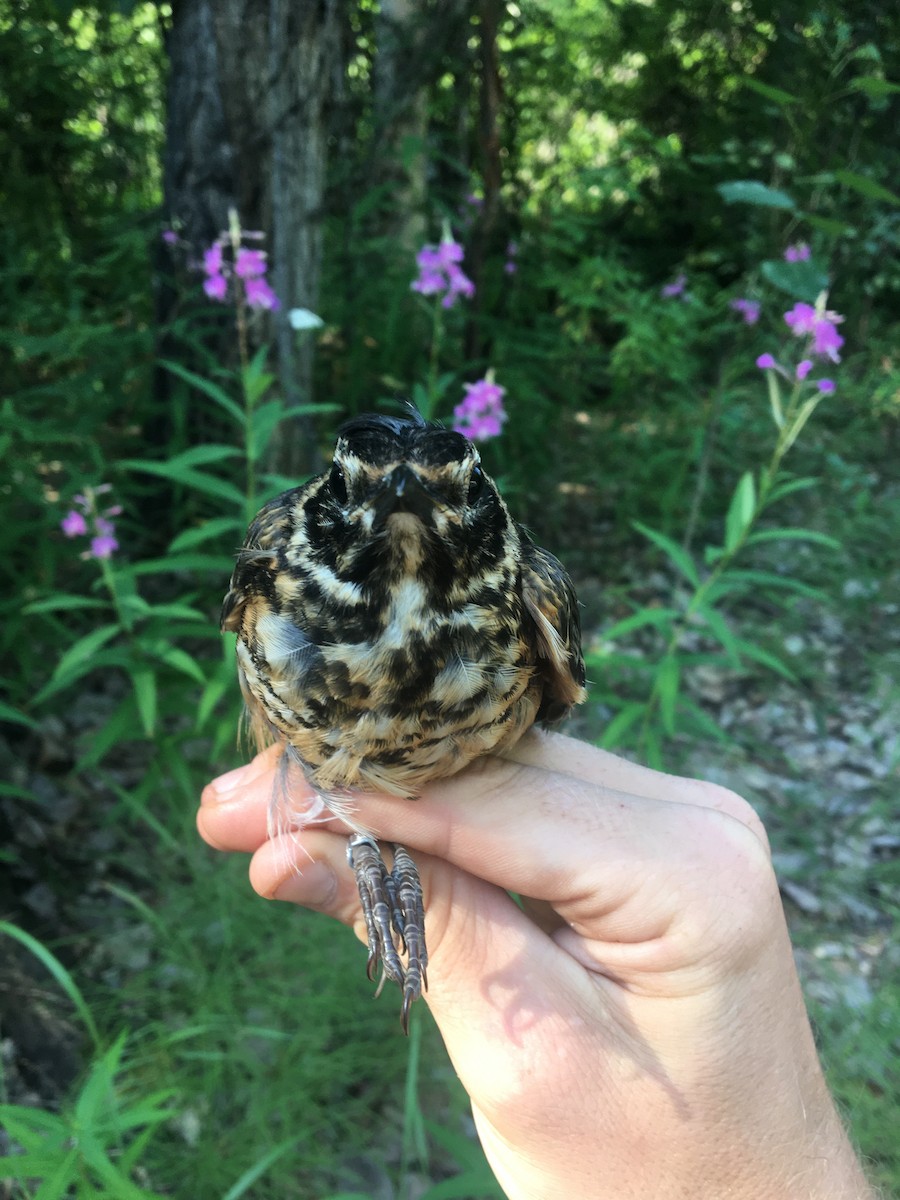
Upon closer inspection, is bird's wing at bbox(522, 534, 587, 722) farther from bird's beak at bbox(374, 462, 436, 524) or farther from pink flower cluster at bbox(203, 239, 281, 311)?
pink flower cluster at bbox(203, 239, 281, 311)

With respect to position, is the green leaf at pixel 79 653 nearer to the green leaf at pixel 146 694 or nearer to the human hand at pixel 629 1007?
the green leaf at pixel 146 694

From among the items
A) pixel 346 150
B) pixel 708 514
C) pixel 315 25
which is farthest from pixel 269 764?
pixel 708 514

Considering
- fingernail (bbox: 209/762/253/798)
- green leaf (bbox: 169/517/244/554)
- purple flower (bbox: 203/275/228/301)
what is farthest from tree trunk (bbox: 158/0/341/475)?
fingernail (bbox: 209/762/253/798)

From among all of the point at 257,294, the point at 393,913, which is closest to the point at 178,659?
the point at 393,913

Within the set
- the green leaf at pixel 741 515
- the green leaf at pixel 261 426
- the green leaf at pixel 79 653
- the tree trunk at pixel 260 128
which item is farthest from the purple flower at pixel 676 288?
the green leaf at pixel 79 653

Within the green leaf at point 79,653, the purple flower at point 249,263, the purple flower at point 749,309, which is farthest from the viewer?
the purple flower at point 749,309
